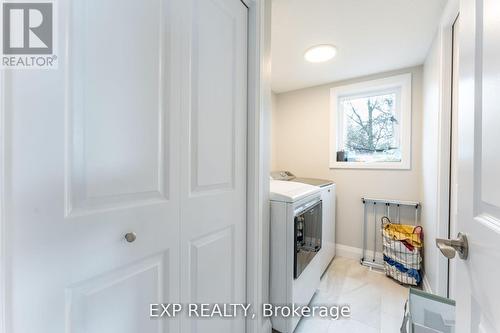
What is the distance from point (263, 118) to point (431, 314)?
1402 mm

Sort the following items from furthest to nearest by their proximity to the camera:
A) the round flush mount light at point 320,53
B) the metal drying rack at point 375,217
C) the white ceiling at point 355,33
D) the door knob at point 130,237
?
1. the metal drying rack at point 375,217
2. the round flush mount light at point 320,53
3. the white ceiling at point 355,33
4. the door knob at point 130,237

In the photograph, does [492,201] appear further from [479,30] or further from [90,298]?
[90,298]

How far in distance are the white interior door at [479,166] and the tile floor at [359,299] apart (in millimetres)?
1224

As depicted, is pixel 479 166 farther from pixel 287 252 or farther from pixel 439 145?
pixel 439 145

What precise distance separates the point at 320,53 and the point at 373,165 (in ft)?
4.62

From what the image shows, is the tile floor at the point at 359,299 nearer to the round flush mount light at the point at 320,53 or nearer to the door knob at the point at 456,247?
the door knob at the point at 456,247

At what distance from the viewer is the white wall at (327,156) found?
92.0 inches

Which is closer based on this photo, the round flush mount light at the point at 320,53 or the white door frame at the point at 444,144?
the white door frame at the point at 444,144

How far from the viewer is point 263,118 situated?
1.36 meters

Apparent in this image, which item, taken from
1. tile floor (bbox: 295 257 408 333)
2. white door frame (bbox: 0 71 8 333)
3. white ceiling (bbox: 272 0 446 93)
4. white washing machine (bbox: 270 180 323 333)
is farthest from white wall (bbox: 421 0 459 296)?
white door frame (bbox: 0 71 8 333)

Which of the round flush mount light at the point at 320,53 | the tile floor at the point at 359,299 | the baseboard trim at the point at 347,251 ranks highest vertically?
the round flush mount light at the point at 320,53

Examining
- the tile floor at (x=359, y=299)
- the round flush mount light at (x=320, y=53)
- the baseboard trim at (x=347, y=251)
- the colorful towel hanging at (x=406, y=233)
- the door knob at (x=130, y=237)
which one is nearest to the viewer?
the door knob at (x=130, y=237)

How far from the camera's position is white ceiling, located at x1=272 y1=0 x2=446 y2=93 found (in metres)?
1.46

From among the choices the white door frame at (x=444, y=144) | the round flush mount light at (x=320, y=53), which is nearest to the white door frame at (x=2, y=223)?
the round flush mount light at (x=320, y=53)
